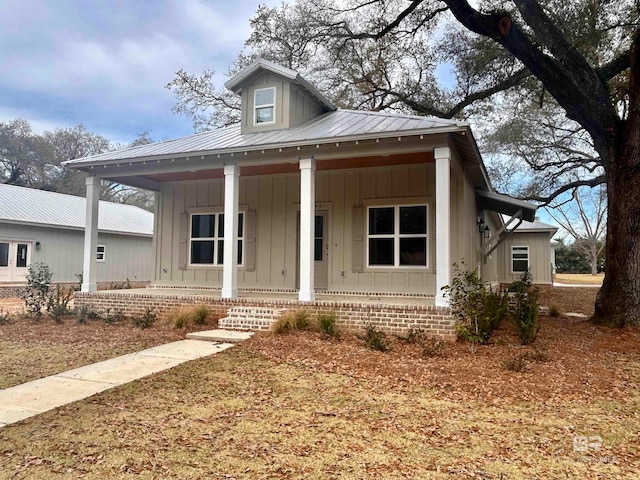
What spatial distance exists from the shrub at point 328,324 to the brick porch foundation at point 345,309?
332 millimetres

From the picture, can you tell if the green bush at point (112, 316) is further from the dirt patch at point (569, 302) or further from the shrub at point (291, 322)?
the dirt patch at point (569, 302)

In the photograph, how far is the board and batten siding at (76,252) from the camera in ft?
55.2

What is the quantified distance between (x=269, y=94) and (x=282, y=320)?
18.7ft

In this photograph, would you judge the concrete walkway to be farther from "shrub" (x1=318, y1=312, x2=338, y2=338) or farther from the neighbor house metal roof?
the neighbor house metal roof

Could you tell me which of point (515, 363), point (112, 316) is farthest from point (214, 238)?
point (515, 363)

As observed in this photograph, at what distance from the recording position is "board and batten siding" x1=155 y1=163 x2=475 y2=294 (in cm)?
982

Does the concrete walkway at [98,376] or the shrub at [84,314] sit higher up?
the shrub at [84,314]

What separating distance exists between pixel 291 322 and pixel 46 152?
109 ft

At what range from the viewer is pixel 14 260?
16.3m

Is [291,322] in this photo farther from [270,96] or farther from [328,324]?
[270,96]

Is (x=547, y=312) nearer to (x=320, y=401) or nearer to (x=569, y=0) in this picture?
(x=569, y=0)

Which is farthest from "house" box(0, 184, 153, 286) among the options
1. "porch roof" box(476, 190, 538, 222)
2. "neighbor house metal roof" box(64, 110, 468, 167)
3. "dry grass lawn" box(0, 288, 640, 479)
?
"porch roof" box(476, 190, 538, 222)

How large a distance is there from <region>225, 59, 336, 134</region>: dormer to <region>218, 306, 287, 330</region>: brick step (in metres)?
4.39

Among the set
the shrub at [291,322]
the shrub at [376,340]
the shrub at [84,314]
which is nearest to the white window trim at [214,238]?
the shrub at [84,314]
